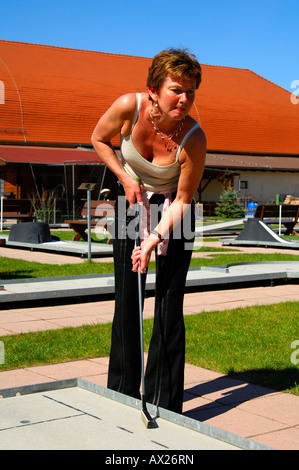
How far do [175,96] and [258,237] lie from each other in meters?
13.0

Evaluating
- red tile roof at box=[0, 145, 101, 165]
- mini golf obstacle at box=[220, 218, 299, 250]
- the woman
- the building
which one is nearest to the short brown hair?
the woman

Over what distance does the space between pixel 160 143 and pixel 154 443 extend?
1.50m

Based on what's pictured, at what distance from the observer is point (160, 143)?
11.4 feet

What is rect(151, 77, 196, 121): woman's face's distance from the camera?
3268 millimetres

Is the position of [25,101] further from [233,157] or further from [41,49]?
[233,157]

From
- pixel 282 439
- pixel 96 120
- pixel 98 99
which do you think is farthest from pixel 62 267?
pixel 98 99

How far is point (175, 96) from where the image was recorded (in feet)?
10.8

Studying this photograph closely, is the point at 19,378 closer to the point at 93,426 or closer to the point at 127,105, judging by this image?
the point at 93,426

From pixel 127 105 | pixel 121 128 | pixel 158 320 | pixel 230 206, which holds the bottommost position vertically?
pixel 158 320

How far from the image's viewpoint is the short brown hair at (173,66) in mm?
3244

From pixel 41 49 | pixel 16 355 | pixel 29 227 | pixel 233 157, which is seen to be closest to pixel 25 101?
pixel 41 49

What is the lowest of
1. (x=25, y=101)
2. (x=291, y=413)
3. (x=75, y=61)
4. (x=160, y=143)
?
(x=291, y=413)

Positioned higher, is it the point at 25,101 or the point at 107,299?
the point at 25,101

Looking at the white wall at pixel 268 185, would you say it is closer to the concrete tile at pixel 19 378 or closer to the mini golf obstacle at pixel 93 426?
the concrete tile at pixel 19 378
